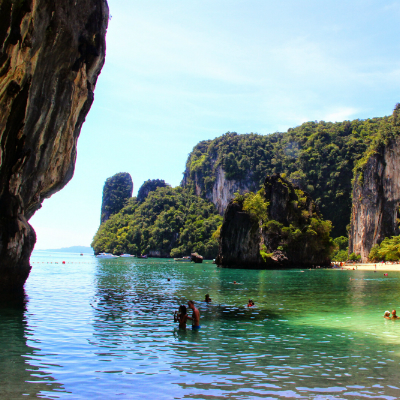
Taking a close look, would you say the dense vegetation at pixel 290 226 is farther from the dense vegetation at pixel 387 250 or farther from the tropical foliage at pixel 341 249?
the tropical foliage at pixel 341 249

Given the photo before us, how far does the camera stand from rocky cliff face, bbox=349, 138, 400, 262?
9406cm

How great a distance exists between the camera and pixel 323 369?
33.7ft

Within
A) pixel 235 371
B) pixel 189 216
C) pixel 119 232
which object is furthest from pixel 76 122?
pixel 119 232

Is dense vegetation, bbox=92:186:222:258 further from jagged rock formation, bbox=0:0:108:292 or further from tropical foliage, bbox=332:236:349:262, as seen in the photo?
jagged rock formation, bbox=0:0:108:292

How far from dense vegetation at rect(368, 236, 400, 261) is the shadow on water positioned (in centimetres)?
7614

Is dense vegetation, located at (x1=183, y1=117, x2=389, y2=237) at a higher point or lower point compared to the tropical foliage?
higher

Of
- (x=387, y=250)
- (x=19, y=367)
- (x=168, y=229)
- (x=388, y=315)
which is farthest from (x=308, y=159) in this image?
(x=19, y=367)

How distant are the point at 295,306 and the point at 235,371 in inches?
540

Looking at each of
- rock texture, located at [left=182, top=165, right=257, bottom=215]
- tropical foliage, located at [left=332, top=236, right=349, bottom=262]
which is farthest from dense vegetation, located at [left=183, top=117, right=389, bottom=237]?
tropical foliage, located at [left=332, top=236, right=349, bottom=262]

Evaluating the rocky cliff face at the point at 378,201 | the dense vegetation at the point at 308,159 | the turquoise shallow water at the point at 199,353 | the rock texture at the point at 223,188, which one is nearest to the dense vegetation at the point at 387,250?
the rocky cliff face at the point at 378,201

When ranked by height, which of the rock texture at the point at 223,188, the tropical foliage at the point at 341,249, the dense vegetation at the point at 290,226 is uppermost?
the rock texture at the point at 223,188

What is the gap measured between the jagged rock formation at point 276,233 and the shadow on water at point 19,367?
57.2 metres

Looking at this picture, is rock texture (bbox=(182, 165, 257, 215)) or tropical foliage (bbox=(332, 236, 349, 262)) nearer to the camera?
tropical foliage (bbox=(332, 236, 349, 262))

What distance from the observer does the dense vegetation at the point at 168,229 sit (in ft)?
456
